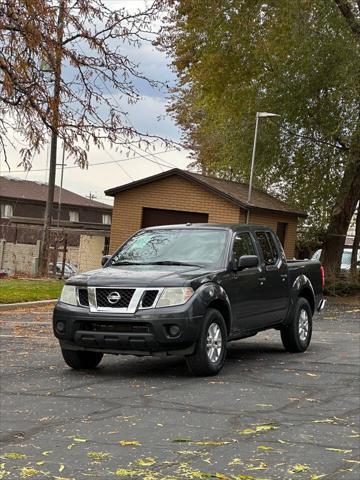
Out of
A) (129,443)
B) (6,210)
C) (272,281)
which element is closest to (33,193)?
(6,210)

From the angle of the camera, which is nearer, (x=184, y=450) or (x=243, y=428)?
(x=184, y=450)

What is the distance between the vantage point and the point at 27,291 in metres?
19.8

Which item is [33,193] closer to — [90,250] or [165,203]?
[90,250]

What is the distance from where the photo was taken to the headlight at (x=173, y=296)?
855 cm

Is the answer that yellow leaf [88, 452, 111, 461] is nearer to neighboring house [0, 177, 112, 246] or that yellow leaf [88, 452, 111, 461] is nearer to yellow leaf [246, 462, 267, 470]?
yellow leaf [246, 462, 267, 470]

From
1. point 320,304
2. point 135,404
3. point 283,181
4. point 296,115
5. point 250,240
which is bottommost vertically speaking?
point 135,404

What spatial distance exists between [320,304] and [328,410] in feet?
16.5

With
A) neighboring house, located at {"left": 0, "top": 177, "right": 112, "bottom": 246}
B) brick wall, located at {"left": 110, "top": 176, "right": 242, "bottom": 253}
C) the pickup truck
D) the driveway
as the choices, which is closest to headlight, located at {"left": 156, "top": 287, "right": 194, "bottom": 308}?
the pickup truck

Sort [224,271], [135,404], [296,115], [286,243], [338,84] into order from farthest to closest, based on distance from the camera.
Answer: [286,243]
[296,115]
[338,84]
[224,271]
[135,404]

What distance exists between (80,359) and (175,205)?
61.1ft

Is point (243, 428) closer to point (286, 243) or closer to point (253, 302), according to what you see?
point (253, 302)

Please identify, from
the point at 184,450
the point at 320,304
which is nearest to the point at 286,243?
the point at 320,304

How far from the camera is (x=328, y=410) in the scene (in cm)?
715

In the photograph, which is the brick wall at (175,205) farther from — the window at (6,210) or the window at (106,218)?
the window at (106,218)
